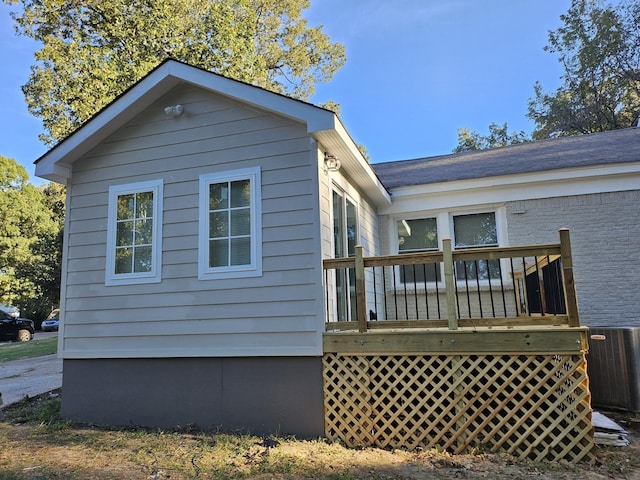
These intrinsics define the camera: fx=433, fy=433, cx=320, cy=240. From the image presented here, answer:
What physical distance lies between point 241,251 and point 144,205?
159cm

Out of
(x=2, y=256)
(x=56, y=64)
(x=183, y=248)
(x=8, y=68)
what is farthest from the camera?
(x=2, y=256)

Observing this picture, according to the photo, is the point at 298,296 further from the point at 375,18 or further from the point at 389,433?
the point at 375,18

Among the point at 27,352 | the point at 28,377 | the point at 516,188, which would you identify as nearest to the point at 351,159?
the point at 516,188

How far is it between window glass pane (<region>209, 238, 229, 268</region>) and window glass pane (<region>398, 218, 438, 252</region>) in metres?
4.02

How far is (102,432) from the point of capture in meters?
5.06

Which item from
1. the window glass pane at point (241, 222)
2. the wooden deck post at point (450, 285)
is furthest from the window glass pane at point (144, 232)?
the wooden deck post at point (450, 285)

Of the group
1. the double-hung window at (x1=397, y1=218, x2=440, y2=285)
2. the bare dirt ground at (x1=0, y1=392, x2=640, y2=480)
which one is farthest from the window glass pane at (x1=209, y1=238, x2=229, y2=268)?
the double-hung window at (x1=397, y1=218, x2=440, y2=285)

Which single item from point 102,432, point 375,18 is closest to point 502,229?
point 102,432

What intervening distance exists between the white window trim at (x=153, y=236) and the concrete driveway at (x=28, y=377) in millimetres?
3126

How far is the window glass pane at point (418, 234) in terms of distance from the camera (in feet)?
26.2

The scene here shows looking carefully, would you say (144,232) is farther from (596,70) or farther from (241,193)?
(596,70)

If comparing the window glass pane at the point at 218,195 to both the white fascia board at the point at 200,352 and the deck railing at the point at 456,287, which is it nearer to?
the deck railing at the point at 456,287

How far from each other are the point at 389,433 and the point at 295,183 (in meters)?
2.90

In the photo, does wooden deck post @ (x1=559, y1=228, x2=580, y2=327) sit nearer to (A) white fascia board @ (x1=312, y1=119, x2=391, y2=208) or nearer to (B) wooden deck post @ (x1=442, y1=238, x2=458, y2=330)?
(B) wooden deck post @ (x1=442, y1=238, x2=458, y2=330)
